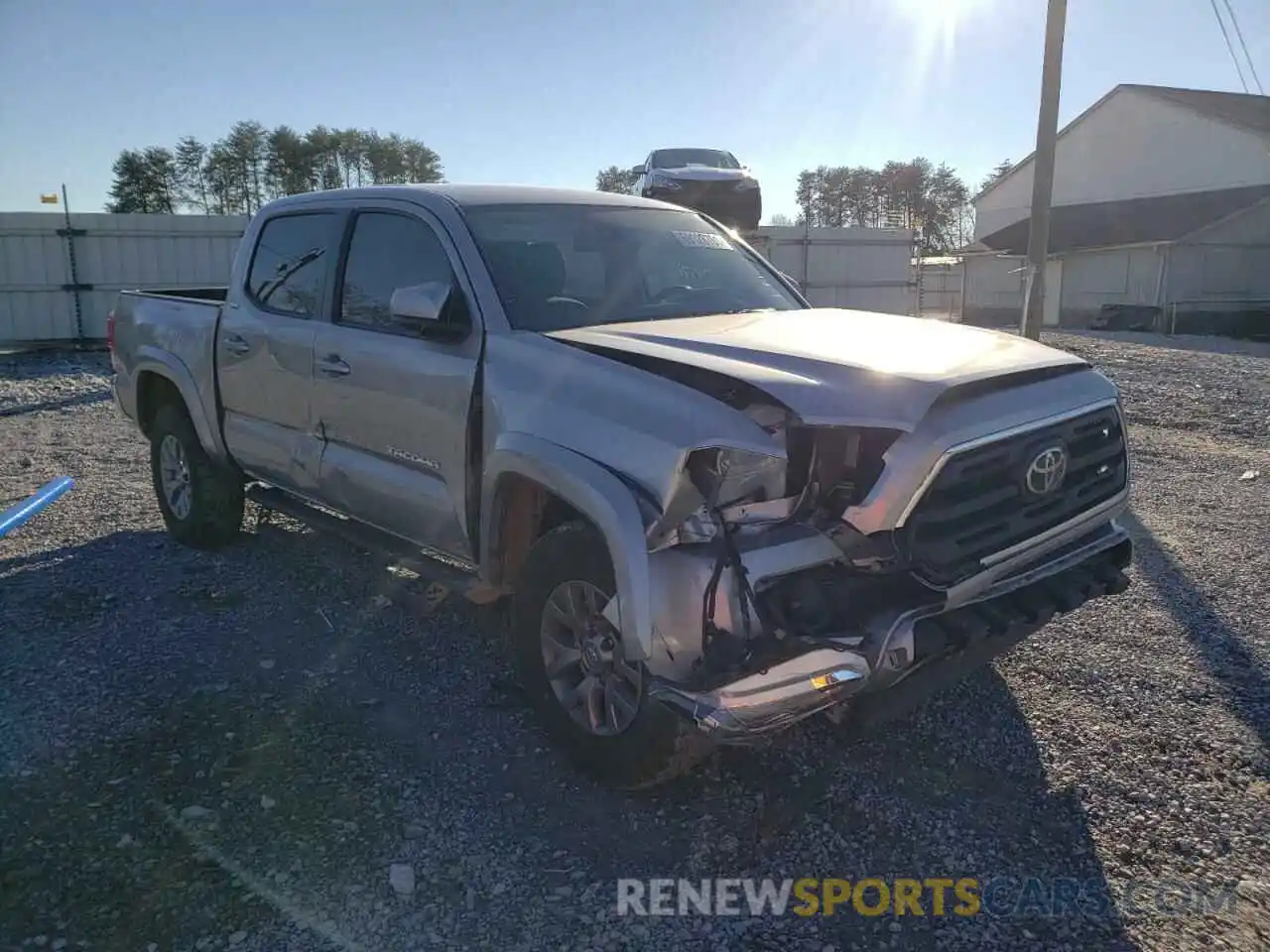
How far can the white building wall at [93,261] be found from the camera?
53.8ft

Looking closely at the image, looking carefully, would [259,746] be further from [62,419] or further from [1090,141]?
[1090,141]

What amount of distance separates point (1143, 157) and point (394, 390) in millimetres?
40757

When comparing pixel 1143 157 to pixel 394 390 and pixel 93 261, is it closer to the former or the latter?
pixel 93 261

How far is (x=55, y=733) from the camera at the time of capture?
3748 mm

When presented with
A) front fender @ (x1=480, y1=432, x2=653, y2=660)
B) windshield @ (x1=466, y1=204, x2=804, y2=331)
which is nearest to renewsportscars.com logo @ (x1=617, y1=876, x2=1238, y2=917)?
front fender @ (x1=480, y1=432, x2=653, y2=660)

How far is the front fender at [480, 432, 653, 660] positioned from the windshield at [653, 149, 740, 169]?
16325 mm

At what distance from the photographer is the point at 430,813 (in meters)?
3.22

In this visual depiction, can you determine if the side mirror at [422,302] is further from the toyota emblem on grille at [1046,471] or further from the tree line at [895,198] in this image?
the tree line at [895,198]

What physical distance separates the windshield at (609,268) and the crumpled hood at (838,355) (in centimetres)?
19

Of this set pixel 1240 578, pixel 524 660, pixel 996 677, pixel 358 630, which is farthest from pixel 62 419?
pixel 1240 578

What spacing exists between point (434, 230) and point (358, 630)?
6.61ft

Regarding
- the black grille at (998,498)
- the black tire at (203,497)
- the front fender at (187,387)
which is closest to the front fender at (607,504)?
the black grille at (998,498)

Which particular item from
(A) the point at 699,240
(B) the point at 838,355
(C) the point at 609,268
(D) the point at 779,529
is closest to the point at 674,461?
(D) the point at 779,529

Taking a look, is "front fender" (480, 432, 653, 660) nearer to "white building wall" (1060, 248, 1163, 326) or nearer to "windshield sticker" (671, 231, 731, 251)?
"windshield sticker" (671, 231, 731, 251)
